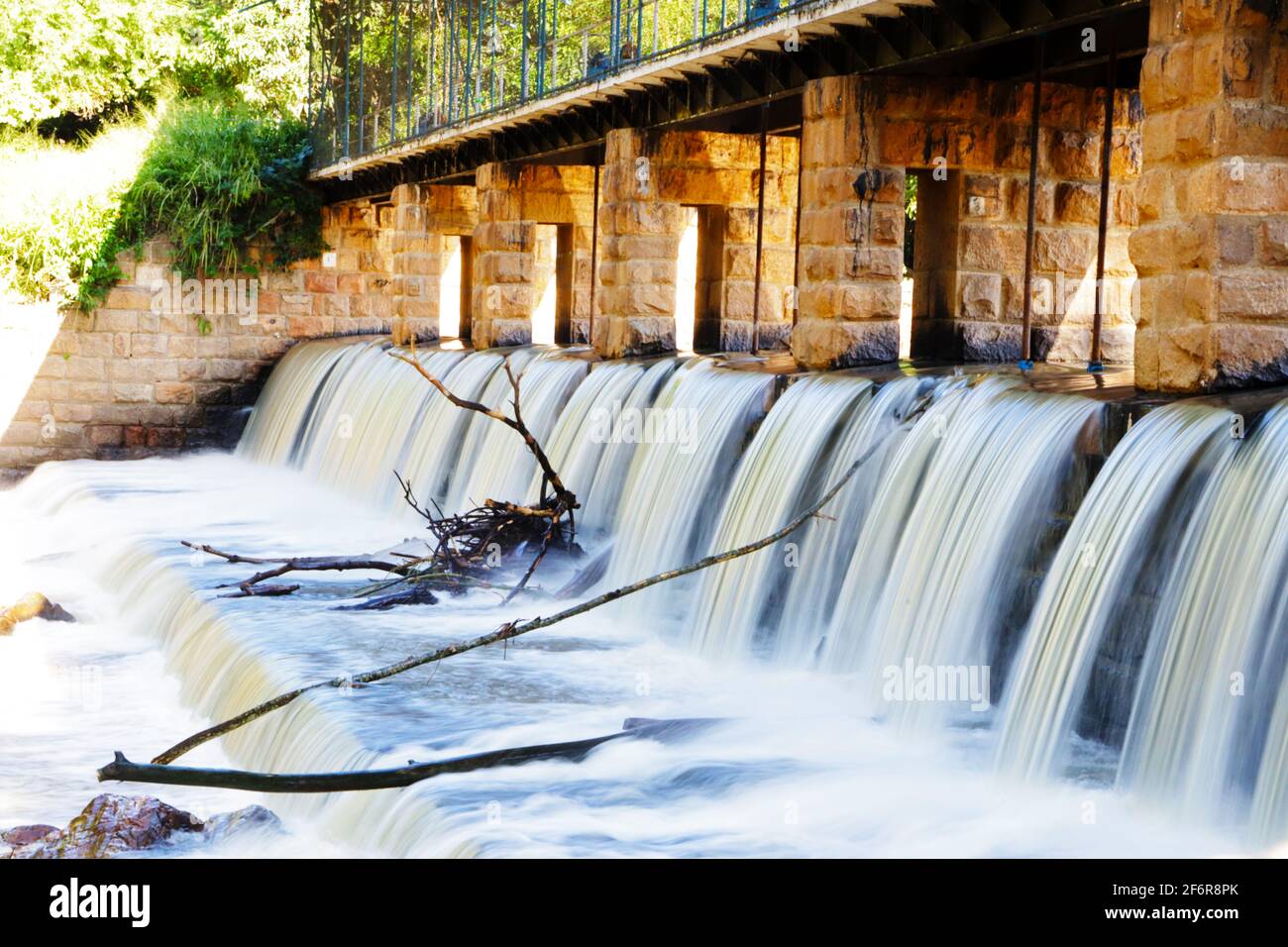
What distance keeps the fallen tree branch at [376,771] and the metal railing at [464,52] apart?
5512 mm

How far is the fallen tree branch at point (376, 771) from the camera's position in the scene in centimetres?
643

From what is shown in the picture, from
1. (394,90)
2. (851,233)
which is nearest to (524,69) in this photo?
(394,90)

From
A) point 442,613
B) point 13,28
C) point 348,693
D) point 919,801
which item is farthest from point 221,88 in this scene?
point 919,801

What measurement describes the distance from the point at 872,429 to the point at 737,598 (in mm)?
1334

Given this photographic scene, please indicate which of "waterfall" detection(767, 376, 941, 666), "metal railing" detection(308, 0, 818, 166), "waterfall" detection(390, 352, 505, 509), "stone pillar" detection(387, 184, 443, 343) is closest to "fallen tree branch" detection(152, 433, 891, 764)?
"waterfall" detection(767, 376, 941, 666)

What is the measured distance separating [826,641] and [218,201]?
1722cm

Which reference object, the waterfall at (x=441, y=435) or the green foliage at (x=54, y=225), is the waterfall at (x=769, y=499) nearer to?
the waterfall at (x=441, y=435)

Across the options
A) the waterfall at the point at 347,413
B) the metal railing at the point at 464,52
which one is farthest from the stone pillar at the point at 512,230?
the metal railing at the point at 464,52

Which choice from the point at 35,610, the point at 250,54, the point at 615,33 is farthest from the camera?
the point at 250,54

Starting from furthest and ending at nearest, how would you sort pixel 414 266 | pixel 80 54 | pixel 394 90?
1. pixel 80 54
2. pixel 394 90
3. pixel 414 266

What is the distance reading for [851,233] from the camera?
11.7 m

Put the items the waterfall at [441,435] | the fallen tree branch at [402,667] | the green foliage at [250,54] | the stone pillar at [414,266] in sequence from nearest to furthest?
the fallen tree branch at [402,667]
the waterfall at [441,435]
the stone pillar at [414,266]
the green foliage at [250,54]

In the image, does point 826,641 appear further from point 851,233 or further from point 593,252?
point 593,252
